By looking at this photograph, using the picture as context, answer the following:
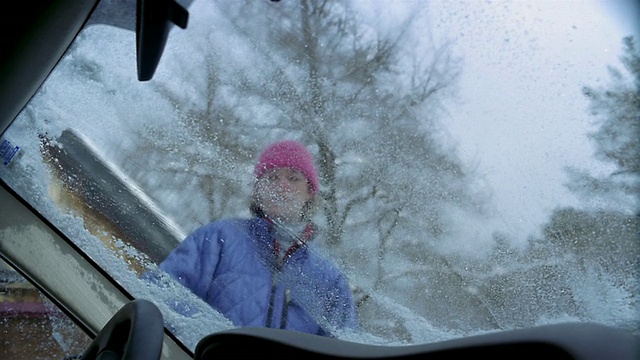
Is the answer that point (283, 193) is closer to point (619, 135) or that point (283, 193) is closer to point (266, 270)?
point (266, 270)

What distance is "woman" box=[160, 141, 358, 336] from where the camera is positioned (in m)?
2.09

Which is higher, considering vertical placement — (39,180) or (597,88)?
(597,88)

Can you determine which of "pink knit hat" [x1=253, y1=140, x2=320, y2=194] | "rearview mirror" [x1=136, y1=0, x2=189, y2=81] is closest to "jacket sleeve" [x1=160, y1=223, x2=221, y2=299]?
"pink knit hat" [x1=253, y1=140, x2=320, y2=194]

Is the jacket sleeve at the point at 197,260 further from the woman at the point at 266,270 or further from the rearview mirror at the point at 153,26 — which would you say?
the rearview mirror at the point at 153,26

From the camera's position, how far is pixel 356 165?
→ 6.32 feet

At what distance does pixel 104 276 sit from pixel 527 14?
1.43 m

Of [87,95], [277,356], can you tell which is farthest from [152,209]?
[277,356]

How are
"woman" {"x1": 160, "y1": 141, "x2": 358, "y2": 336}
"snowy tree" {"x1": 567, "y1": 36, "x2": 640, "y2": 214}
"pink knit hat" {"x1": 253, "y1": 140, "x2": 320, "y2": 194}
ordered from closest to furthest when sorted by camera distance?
"snowy tree" {"x1": 567, "y1": 36, "x2": 640, "y2": 214}, "pink knit hat" {"x1": 253, "y1": 140, "x2": 320, "y2": 194}, "woman" {"x1": 160, "y1": 141, "x2": 358, "y2": 336}

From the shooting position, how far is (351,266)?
2.05 m

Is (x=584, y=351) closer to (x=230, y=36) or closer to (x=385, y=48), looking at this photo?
(x=385, y=48)

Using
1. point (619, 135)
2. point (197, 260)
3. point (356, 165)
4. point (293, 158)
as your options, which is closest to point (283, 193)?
point (293, 158)

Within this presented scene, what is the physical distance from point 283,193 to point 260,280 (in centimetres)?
30

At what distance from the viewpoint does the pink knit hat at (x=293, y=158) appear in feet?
6.49

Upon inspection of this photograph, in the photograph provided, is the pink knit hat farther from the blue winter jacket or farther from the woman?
the blue winter jacket
